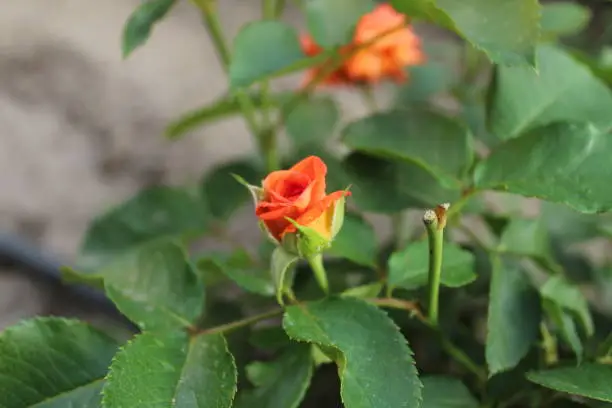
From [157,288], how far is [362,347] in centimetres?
13

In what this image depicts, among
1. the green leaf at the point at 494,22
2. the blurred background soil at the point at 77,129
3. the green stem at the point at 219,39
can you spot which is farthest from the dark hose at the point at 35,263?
the green leaf at the point at 494,22

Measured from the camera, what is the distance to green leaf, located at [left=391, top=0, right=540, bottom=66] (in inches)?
15.3

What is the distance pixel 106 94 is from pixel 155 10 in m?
0.63

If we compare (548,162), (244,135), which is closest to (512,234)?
(548,162)

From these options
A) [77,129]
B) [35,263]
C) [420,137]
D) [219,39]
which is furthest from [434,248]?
[77,129]

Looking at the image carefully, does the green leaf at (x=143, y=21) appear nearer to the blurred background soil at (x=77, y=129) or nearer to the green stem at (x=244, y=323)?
the green stem at (x=244, y=323)

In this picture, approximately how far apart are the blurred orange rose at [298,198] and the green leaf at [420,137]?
11 cm

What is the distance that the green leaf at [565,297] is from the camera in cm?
42

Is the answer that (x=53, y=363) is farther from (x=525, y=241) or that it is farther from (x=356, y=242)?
(x=525, y=241)

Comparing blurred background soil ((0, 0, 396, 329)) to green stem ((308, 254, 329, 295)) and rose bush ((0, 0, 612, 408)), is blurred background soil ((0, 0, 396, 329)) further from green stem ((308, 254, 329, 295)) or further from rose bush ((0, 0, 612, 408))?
green stem ((308, 254, 329, 295))

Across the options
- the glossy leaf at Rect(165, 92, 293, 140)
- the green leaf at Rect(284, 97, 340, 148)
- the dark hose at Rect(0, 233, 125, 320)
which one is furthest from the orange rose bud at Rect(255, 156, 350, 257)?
the dark hose at Rect(0, 233, 125, 320)

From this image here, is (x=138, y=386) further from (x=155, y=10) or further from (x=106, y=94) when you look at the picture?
(x=106, y=94)

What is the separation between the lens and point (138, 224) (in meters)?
0.64

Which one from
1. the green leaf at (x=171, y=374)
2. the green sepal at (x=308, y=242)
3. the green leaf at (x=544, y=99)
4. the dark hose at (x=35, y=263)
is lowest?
the dark hose at (x=35, y=263)
